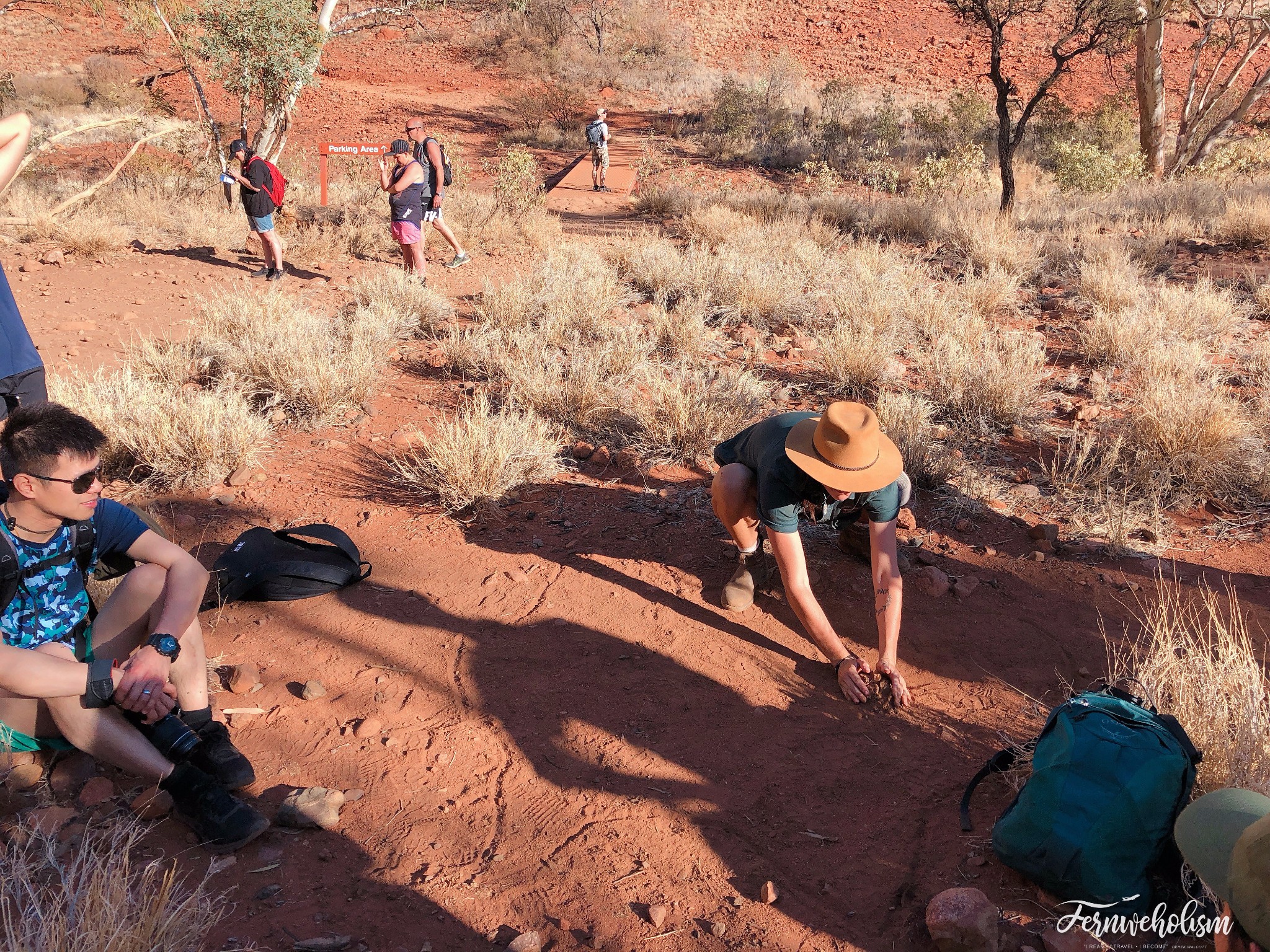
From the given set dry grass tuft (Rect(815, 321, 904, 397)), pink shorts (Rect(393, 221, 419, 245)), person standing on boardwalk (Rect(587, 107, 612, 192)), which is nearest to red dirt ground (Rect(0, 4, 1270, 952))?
dry grass tuft (Rect(815, 321, 904, 397))

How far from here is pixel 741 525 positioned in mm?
3617

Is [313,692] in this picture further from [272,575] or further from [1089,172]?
[1089,172]

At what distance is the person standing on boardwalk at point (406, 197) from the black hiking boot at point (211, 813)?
6.64 meters

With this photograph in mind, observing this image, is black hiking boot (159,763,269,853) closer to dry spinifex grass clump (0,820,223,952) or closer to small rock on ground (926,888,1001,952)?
dry spinifex grass clump (0,820,223,952)

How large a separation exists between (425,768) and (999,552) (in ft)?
9.42

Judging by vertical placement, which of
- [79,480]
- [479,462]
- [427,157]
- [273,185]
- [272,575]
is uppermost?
[427,157]

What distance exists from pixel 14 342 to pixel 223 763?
170cm

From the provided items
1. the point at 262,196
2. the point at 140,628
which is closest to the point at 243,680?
the point at 140,628

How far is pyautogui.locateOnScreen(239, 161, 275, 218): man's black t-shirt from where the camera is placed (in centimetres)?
834

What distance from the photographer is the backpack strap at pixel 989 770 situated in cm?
250

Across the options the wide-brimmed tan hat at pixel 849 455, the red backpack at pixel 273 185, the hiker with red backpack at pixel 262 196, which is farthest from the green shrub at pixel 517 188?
the wide-brimmed tan hat at pixel 849 455

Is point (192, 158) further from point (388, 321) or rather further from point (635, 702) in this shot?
point (635, 702)

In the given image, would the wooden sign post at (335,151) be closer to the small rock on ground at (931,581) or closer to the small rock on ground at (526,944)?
the small rock on ground at (931,581)

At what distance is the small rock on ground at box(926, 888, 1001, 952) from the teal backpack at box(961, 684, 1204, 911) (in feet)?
0.66
